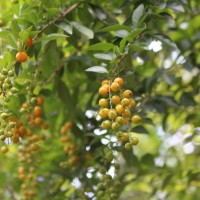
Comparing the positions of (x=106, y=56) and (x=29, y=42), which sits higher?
(x=29, y=42)

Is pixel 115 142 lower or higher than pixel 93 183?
higher

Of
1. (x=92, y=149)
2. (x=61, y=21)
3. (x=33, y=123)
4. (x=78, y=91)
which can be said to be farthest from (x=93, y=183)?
(x=61, y=21)

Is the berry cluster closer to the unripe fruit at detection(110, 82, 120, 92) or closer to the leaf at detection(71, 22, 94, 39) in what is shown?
the unripe fruit at detection(110, 82, 120, 92)

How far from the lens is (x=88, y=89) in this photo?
2.05 metres

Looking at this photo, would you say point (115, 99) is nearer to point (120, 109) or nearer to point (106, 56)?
point (120, 109)

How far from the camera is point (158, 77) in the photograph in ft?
6.42

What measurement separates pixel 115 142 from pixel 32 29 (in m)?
0.47

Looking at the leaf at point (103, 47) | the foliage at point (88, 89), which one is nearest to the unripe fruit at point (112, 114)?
the foliage at point (88, 89)

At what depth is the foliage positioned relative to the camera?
4.47ft

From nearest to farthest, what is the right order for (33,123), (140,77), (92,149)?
(33,123)
(92,149)
(140,77)

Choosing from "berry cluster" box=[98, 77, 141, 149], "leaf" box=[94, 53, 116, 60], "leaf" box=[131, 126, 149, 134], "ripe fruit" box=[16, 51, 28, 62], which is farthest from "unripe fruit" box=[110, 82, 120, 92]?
"leaf" box=[131, 126, 149, 134]

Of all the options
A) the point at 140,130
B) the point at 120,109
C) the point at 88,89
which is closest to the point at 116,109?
the point at 120,109

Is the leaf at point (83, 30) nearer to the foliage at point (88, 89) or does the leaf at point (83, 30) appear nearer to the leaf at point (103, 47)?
the foliage at point (88, 89)

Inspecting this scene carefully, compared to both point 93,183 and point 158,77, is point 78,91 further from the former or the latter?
point 93,183
